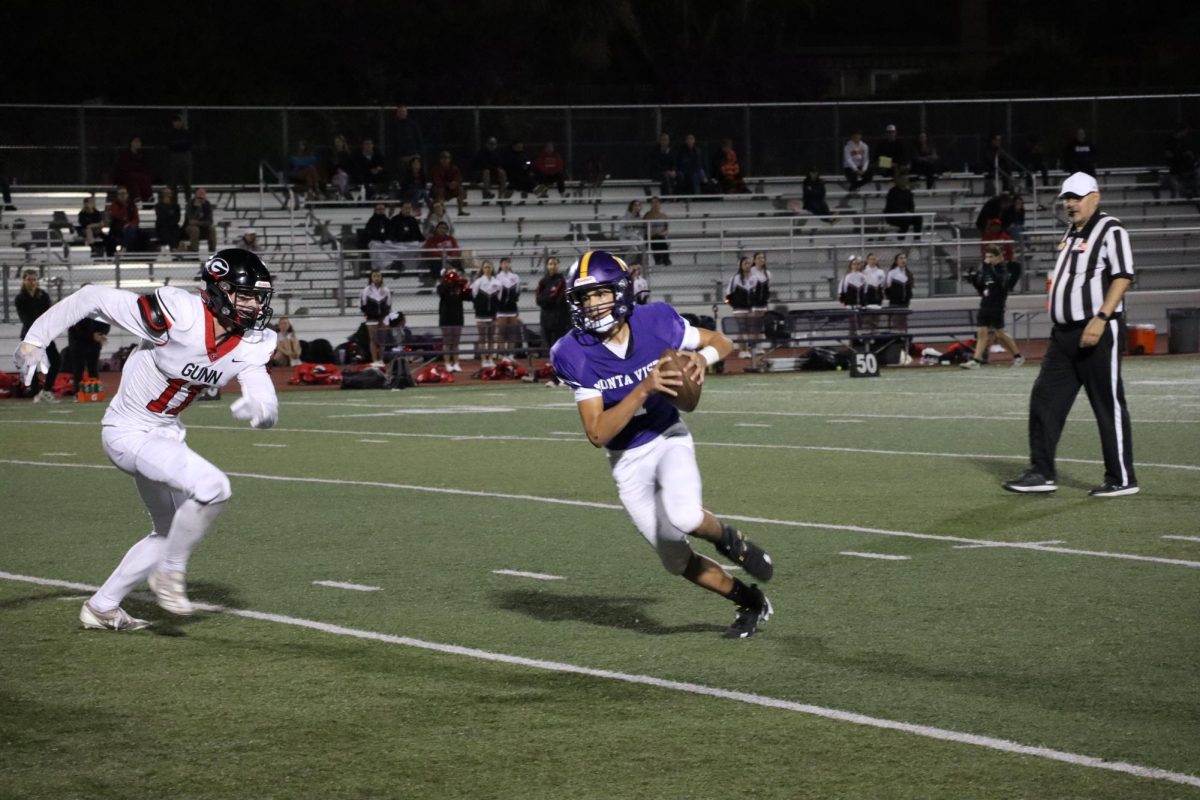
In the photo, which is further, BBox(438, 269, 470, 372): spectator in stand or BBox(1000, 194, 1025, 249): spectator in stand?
BBox(1000, 194, 1025, 249): spectator in stand

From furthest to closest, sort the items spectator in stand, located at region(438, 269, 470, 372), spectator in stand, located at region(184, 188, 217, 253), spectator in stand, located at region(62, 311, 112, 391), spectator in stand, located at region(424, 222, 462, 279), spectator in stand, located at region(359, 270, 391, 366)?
spectator in stand, located at region(424, 222, 462, 279)
spectator in stand, located at region(184, 188, 217, 253)
spectator in stand, located at region(438, 269, 470, 372)
spectator in stand, located at region(359, 270, 391, 366)
spectator in stand, located at region(62, 311, 112, 391)

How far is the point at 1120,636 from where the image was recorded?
6.38 m

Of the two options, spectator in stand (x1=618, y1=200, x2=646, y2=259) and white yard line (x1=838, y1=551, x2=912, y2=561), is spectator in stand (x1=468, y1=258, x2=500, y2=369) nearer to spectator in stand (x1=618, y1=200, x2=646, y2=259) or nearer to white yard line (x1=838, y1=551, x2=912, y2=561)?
spectator in stand (x1=618, y1=200, x2=646, y2=259)

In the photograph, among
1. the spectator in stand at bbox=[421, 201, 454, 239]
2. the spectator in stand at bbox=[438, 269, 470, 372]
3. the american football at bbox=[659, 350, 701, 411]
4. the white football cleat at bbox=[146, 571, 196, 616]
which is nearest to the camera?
the american football at bbox=[659, 350, 701, 411]

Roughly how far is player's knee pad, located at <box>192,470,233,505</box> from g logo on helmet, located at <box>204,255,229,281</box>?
0.79m

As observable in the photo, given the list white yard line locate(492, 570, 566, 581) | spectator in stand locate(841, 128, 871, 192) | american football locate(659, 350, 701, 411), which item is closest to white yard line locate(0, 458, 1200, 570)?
white yard line locate(492, 570, 566, 581)

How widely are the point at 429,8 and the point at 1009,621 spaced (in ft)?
127

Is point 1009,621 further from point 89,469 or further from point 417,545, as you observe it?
point 89,469

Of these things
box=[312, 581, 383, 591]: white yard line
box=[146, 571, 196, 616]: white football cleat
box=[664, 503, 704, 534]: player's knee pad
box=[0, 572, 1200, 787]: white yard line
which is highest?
box=[664, 503, 704, 534]: player's knee pad

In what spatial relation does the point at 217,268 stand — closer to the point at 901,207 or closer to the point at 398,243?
the point at 398,243

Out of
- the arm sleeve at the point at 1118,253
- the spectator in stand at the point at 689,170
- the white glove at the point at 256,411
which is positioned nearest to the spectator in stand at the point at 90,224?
the spectator in stand at the point at 689,170

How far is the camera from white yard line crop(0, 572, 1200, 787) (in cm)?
475

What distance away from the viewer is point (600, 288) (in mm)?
6246

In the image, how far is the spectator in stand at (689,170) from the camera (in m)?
30.8
